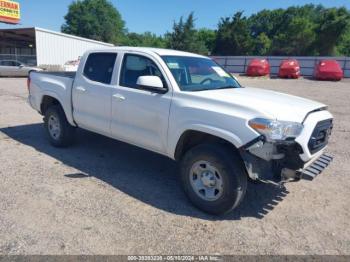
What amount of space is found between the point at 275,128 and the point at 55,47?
Result: 29107 mm

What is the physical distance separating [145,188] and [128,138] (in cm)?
79

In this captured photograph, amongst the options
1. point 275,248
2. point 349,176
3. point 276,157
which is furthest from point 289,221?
point 349,176

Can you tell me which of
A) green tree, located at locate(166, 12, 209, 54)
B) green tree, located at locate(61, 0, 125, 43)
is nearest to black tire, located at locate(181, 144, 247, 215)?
green tree, located at locate(166, 12, 209, 54)

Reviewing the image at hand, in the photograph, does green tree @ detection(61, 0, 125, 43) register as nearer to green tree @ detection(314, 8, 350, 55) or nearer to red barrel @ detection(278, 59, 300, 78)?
green tree @ detection(314, 8, 350, 55)

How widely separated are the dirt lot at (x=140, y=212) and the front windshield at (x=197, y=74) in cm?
153

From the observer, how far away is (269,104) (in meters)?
3.69

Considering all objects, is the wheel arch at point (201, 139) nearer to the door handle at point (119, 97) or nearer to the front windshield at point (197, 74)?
the front windshield at point (197, 74)

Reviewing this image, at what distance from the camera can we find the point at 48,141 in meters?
6.58

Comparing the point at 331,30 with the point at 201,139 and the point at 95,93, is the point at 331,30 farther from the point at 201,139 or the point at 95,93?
the point at 201,139

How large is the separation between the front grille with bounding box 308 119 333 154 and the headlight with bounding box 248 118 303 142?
0.30m

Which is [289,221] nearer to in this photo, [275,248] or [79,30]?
[275,248]

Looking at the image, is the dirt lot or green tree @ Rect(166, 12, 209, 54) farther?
green tree @ Rect(166, 12, 209, 54)

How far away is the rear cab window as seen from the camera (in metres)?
5.03

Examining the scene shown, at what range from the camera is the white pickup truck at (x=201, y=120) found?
3422mm
